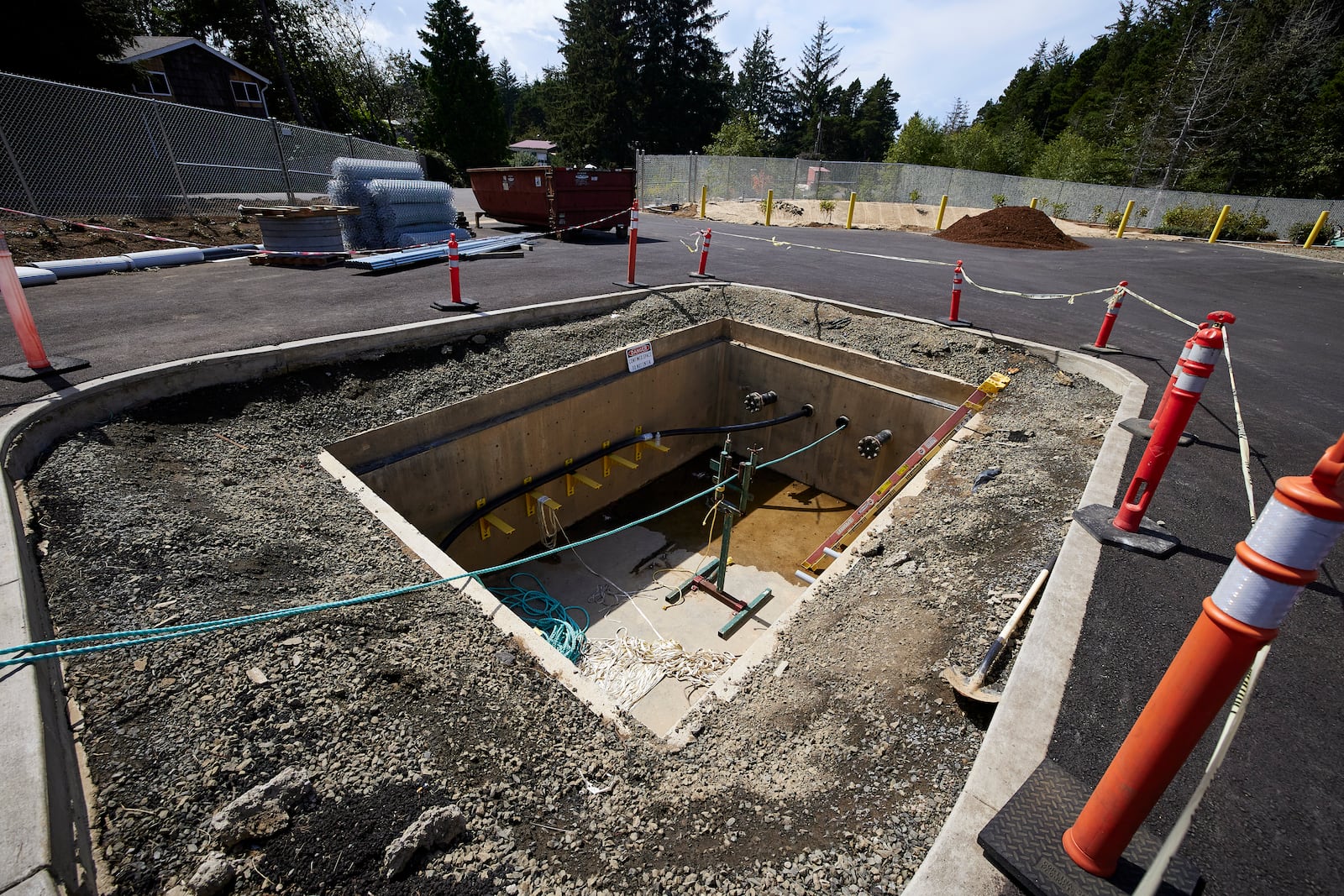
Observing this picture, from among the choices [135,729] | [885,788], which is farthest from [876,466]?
[135,729]

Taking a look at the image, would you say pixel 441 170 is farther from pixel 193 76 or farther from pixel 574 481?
pixel 574 481

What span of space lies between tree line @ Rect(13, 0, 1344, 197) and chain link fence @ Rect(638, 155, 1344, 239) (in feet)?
28.2

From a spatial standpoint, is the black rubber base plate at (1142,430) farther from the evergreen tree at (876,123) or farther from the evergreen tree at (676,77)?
the evergreen tree at (876,123)

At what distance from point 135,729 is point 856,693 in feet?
12.5

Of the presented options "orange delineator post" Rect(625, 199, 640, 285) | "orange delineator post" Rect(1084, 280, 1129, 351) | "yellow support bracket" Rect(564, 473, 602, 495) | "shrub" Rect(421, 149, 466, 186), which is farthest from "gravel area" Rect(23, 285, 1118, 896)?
"shrub" Rect(421, 149, 466, 186)

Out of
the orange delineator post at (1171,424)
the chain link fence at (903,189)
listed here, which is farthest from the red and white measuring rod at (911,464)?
the chain link fence at (903,189)

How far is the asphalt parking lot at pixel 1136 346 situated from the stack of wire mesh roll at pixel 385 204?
1913 mm

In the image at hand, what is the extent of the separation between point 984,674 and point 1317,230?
28909 mm

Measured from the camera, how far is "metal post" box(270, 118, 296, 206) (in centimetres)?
1548

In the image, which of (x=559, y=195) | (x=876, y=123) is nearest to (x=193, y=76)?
(x=559, y=195)

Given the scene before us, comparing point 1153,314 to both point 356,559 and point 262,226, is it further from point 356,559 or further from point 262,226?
point 262,226

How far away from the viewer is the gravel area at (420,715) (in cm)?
253

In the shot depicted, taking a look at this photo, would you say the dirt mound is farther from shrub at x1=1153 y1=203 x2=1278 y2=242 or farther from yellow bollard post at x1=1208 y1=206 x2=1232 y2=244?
shrub at x1=1153 y1=203 x2=1278 y2=242

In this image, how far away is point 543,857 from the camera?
2.62 meters
